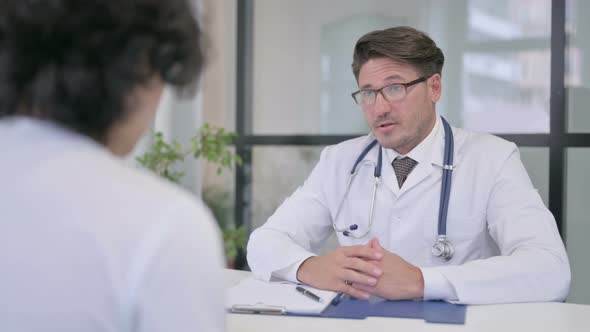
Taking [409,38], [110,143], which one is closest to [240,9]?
[409,38]

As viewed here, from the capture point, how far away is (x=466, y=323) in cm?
130

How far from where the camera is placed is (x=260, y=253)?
1795 mm

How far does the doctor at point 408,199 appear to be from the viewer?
166 centimetres

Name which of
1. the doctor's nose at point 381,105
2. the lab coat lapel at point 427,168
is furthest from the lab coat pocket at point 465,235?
the doctor's nose at point 381,105

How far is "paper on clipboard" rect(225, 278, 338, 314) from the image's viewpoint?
1.38 metres

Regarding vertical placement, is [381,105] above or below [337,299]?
above

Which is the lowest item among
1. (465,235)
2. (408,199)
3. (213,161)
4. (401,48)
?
(465,235)

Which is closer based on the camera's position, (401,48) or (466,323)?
(466,323)

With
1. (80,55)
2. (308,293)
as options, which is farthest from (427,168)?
(80,55)

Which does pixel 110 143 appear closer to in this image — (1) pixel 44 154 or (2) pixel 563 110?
(1) pixel 44 154

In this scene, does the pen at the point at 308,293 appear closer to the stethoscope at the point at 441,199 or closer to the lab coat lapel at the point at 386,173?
the stethoscope at the point at 441,199

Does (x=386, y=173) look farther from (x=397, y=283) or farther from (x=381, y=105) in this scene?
(x=397, y=283)

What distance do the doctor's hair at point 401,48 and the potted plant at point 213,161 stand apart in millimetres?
1060

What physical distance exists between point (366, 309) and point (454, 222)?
62 centimetres
